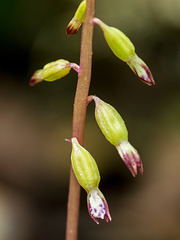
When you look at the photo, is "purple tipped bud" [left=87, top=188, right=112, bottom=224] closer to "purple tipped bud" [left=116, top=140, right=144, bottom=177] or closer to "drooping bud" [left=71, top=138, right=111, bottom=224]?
"drooping bud" [left=71, top=138, right=111, bottom=224]

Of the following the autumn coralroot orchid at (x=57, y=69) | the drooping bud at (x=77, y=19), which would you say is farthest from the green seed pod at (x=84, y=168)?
the drooping bud at (x=77, y=19)

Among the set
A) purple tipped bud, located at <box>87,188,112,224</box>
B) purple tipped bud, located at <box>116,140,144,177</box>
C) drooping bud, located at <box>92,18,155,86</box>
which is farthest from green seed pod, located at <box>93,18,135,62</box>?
purple tipped bud, located at <box>87,188,112,224</box>

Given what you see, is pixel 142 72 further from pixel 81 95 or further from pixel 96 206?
pixel 96 206

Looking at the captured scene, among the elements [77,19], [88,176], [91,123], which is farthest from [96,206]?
[91,123]

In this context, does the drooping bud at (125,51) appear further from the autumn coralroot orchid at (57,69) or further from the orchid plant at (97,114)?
the autumn coralroot orchid at (57,69)

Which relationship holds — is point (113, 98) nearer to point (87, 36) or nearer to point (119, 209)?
point (119, 209)

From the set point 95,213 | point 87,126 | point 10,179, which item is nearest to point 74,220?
point 95,213
